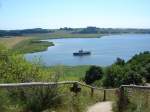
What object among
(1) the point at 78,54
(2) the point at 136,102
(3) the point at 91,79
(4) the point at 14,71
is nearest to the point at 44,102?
(2) the point at 136,102

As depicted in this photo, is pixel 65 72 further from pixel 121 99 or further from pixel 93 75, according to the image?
pixel 121 99

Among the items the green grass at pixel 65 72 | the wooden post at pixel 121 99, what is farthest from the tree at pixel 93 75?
the wooden post at pixel 121 99

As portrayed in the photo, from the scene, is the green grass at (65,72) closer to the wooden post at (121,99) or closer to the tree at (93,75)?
the tree at (93,75)

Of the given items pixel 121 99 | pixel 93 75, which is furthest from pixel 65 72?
pixel 121 99

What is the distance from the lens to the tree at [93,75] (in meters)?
55.7

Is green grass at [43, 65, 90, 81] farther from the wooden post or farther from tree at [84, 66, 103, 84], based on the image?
the wooden post

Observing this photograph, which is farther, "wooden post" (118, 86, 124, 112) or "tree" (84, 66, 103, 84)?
"tree" (84, 66, 103, 84)

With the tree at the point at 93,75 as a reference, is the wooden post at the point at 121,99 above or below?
above

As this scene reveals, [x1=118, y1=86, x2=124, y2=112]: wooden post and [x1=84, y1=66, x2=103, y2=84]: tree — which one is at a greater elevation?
[x1=118, y1=86, x2=124, y2=112]: wooden post

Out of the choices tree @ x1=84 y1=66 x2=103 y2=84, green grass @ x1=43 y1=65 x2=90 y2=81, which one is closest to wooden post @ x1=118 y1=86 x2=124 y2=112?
green grass @ x1=43 y1=65 x2=90 y2=81

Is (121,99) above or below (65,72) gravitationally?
above

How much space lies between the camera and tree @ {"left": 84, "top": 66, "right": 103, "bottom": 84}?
55.7 metres

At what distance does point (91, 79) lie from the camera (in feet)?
184

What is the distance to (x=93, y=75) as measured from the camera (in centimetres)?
5622
